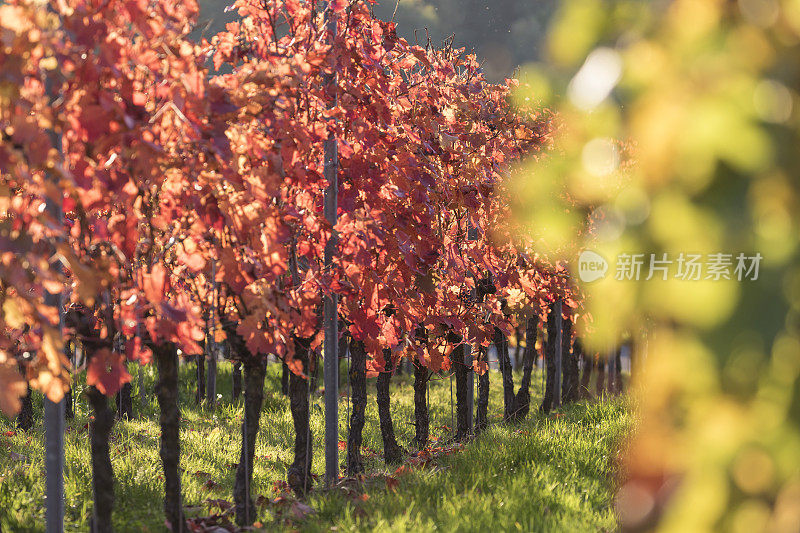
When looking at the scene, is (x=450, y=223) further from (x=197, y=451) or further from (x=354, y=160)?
(x=197, y=451)

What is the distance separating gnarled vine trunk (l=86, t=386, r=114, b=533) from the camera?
4027mm

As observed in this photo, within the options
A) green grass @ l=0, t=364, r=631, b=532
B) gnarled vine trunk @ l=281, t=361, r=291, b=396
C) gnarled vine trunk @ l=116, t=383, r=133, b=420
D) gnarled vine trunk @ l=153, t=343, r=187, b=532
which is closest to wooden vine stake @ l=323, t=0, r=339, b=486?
green grass @ l=0, t=364, r=631, b=532

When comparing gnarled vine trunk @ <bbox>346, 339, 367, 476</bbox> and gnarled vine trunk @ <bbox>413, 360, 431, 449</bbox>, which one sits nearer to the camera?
gnarled vine trunk @ <bbox>346, 339, 367, 476</bbox>

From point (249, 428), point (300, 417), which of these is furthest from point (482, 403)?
point (249, 428)

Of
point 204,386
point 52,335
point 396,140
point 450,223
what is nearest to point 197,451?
point 450,223

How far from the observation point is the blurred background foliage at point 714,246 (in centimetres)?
133

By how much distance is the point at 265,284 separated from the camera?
4180 mm

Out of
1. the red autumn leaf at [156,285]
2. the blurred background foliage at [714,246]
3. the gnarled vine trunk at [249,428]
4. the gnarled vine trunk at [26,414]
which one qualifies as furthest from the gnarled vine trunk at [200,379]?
the blurred background foliage at [714,246]

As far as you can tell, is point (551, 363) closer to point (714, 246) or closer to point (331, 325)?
point (331, 325)

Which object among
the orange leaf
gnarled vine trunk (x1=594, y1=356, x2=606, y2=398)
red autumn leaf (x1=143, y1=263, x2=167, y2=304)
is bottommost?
gnarled vine trunk (x1=594, y1=356, x2=606, y2=398)

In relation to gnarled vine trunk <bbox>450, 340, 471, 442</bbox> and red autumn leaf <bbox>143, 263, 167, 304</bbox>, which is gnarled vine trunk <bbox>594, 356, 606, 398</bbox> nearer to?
gnarled vine trunk <bbox>450, 340, 471, 442</bbox>

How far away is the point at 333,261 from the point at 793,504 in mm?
3969

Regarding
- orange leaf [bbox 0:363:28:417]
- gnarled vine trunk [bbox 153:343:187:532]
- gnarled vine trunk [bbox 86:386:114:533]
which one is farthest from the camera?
gnarled vine trunk [bbox 153:343:187:532]

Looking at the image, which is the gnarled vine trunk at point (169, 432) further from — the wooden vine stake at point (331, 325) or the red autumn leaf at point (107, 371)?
the wooden vine stake at point (331, 325)
